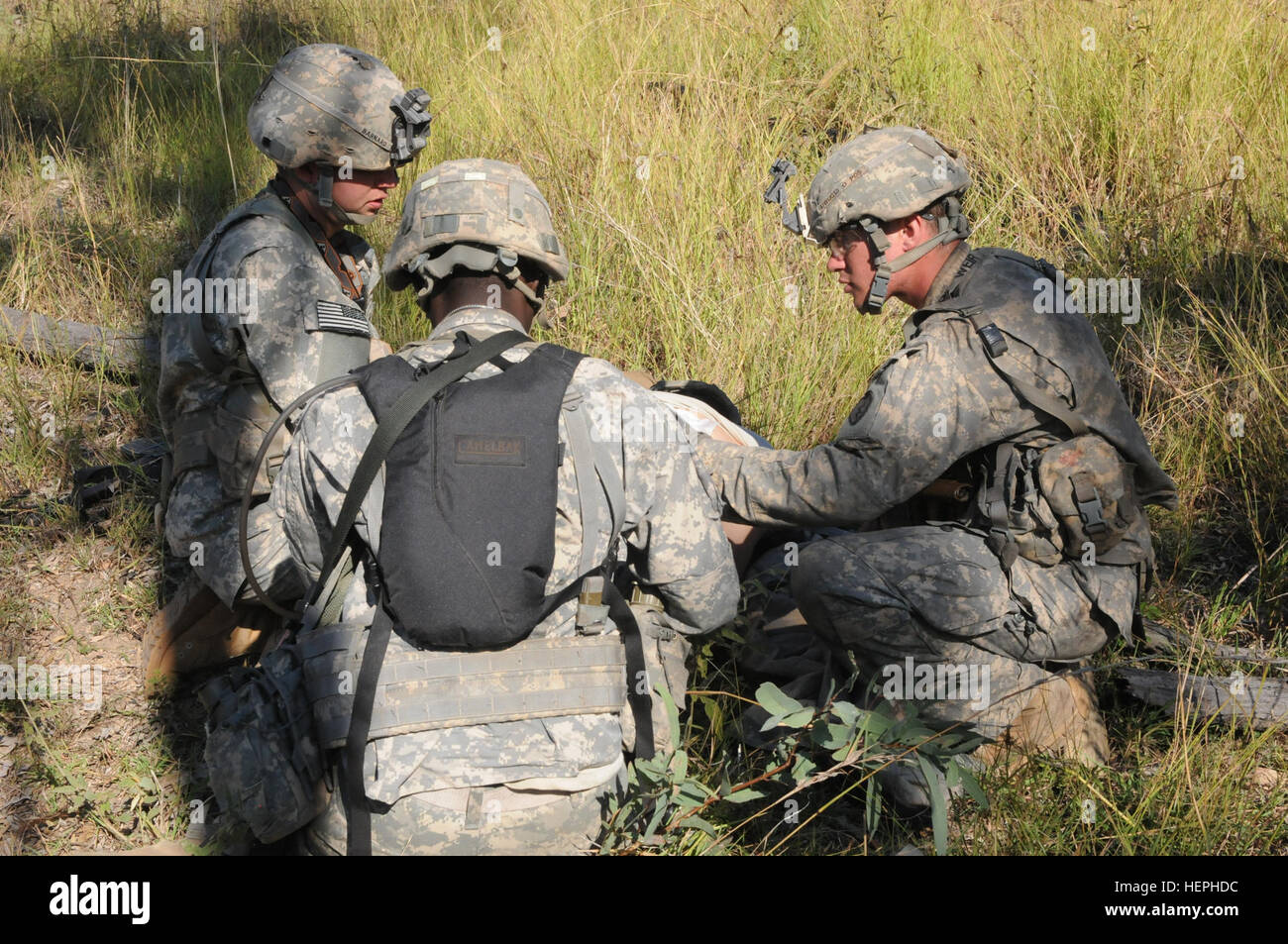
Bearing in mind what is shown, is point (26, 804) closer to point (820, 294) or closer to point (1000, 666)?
point (1000, 666)

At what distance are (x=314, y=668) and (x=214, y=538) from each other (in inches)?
61.6

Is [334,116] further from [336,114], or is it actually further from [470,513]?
[470,513]

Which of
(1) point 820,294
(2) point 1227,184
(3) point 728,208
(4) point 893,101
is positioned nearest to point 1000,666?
(1) point 820,294

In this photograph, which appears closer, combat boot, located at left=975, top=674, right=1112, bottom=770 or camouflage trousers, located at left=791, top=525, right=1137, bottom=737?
Answer: combat boot, located at left=975, top=674, right=1112, bottom=770

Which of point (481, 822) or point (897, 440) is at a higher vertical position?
point (897, 440)

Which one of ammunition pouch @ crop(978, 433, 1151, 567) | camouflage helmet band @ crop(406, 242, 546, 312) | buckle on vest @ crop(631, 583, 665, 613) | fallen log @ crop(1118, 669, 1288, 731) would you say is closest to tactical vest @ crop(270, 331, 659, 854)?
camouflage helmet band @ crop(406, 242, 546, 312)

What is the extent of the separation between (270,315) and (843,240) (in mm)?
1909

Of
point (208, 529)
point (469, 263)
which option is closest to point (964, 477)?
point (469, 263)

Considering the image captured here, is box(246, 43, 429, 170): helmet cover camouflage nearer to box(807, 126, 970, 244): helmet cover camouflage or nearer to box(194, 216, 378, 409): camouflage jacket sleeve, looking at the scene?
box(194, 216, 378, 409): camouflage jacket sleeve

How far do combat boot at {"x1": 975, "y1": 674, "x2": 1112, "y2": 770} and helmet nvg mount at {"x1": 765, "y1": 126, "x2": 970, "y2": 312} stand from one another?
4.44 ft

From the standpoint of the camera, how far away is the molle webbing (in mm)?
2576

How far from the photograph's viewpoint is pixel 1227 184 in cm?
524

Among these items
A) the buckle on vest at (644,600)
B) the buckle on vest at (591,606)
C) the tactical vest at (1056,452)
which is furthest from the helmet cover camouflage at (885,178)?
the buckle on vest at (591,606)

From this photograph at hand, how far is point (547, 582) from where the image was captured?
268cm
